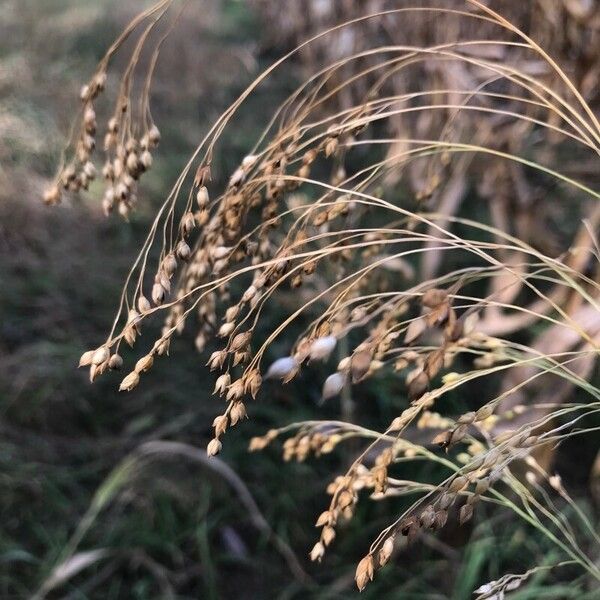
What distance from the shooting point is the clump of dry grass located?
28.4 inches

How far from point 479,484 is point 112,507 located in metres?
1.28

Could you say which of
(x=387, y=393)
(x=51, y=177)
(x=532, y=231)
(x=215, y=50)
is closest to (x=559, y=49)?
(x=532, y=231)

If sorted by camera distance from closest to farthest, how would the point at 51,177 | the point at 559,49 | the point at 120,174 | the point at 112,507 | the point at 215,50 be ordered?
the point at 120,174 < the point at 559,49 < the point at 112,507 < the point at 51,177 < the point at 215,50

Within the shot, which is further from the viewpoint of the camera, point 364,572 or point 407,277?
point 407,277

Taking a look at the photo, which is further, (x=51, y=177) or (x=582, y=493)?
(x=51, y=177)

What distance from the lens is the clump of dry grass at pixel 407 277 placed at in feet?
2.36

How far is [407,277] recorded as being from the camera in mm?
1677

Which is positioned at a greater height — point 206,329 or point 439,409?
point 206,329

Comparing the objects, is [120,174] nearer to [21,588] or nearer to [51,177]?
[21,588]

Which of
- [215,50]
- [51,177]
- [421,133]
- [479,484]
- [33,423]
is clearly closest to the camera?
[479,484]

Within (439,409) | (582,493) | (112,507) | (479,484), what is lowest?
(582,493)

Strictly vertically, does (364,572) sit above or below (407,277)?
above

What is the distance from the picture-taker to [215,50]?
4762mm

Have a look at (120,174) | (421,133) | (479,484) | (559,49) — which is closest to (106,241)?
(421,133)
